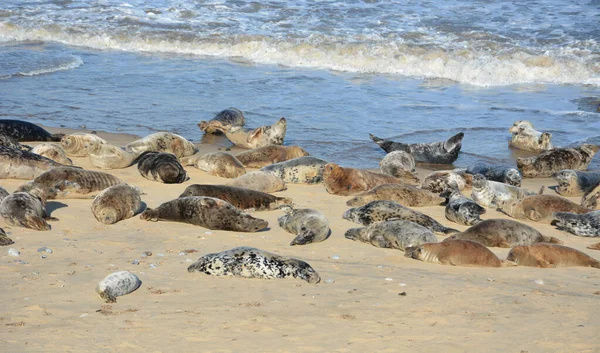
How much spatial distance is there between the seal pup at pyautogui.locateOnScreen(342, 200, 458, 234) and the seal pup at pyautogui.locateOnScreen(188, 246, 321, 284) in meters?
2.05

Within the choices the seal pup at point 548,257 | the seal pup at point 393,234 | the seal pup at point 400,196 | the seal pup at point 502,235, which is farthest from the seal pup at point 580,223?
the seal pup at point 393,234

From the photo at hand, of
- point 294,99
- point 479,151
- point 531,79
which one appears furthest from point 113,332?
point 531,79

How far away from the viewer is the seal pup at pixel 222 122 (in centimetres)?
1109

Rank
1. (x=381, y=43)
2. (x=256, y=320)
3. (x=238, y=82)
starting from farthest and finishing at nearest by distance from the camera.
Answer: (x=381, y=43), (x=238, y=82), (x=256, y=320)

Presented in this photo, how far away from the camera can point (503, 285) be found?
206 inches

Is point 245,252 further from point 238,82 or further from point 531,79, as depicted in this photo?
point 531,79

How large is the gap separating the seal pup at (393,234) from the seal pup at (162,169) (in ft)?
8.28

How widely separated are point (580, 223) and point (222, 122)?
5.42m

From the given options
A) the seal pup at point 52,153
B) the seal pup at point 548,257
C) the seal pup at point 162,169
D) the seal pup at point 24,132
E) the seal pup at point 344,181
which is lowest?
the seal pup at point 24,132

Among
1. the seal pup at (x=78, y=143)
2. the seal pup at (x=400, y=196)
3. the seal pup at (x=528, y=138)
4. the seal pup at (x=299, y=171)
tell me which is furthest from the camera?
the seal pup at (x=528, y=138)

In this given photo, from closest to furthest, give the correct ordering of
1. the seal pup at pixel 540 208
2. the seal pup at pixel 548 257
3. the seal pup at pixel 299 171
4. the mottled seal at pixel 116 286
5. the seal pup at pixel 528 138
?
the mottled seal at pixel 116 286 → the seal pup at pixel 548 257 → the seal pup at pixel 540 208 → the seal pup at pixel 299 171 → the seal pup at pixel 528 138

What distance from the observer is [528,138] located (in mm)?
10773

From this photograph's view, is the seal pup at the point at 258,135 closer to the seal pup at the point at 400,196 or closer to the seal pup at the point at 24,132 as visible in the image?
the seal pup at the point at 24,132

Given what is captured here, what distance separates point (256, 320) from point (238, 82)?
35.1 feet
